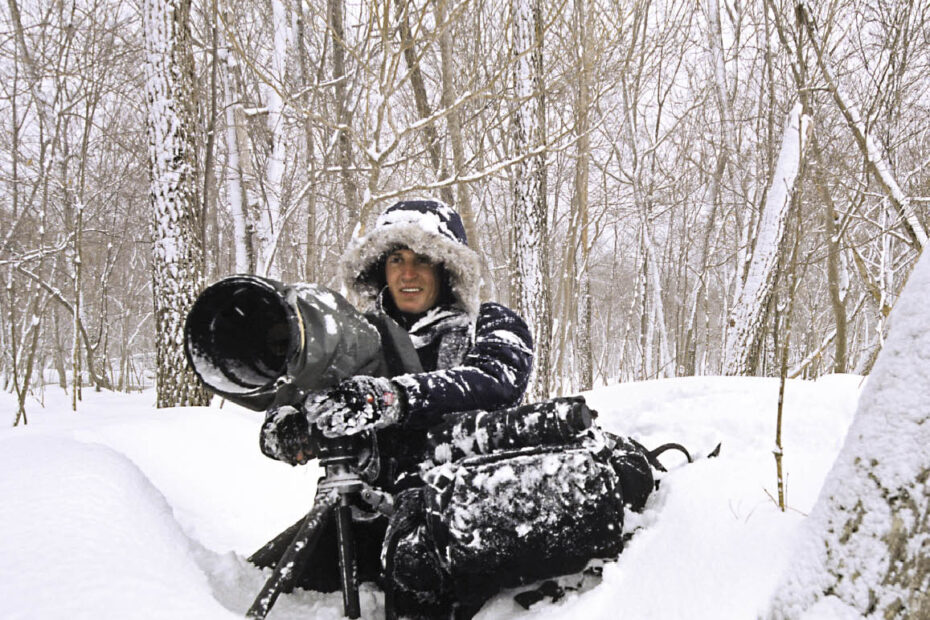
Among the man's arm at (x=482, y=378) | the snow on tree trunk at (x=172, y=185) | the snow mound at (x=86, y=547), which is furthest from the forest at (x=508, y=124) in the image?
the snow mound at (x=86, y=547)

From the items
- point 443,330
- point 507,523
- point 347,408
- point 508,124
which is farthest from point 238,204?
point 507,523

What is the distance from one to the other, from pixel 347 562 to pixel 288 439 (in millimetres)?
367

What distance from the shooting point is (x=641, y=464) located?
150 cm

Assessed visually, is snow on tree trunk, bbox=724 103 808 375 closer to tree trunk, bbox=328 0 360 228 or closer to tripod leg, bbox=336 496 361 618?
tripod leg, bbox=336 496 361 618

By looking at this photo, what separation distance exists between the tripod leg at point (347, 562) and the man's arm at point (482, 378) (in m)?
0.29

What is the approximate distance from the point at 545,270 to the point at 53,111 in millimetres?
7818

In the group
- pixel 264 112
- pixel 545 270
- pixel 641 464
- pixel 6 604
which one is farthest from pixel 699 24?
pixel 6 604

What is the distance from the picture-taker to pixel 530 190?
423cm

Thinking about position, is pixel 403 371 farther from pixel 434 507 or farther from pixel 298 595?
pixel 298 595

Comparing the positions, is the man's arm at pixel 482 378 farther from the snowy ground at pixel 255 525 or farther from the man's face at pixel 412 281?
the snowy ground at pixel 255 525

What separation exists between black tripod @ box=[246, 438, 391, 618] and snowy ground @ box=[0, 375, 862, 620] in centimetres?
13

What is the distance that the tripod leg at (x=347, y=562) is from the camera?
1.29 m

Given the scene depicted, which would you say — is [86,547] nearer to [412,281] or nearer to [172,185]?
[412,281]

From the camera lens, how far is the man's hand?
4.26ft
